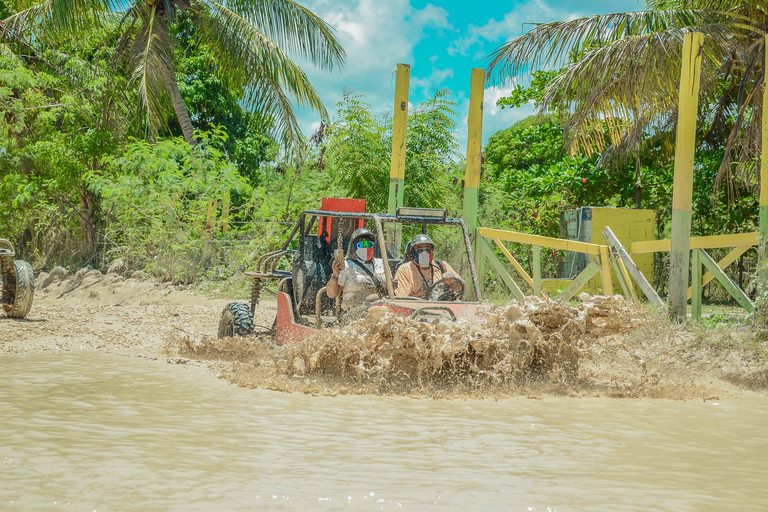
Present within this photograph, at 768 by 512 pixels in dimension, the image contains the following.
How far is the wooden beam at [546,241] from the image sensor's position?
30.9ft

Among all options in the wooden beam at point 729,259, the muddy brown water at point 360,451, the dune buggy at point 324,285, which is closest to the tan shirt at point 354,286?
the dune buggy at point 324,285

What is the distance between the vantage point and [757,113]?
35.0ft

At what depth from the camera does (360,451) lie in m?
4.23

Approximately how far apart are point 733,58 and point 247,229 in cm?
1009

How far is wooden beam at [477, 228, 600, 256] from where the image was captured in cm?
942

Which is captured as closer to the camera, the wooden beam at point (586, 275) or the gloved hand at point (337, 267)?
the gloved hand at point (337, 267)

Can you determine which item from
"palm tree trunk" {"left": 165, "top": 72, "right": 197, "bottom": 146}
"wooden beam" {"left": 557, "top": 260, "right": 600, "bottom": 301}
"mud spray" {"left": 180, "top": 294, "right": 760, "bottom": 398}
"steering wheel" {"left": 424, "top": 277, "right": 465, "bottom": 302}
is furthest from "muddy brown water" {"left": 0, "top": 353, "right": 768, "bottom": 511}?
"palm tree trunk" {"left": 165, "top": 72, "right": 197, "bottom": 146}

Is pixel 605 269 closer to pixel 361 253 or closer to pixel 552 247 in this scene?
pixel 552 247

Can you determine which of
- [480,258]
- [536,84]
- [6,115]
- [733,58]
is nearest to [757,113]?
[733,58]

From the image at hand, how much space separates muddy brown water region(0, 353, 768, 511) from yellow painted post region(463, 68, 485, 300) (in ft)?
16.9

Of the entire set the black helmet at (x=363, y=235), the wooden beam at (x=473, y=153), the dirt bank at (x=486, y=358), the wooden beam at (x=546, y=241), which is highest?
the wooden beam at (x=473, y=153)

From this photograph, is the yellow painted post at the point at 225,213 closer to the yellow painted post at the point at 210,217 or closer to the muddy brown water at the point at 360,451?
the yellow painted post at the point at 210,217

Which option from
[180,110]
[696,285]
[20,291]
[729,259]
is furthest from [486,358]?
[180,110]

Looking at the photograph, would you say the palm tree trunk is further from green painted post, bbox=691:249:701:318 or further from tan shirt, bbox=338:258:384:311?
green painted post, bbox=691:249:701:318
